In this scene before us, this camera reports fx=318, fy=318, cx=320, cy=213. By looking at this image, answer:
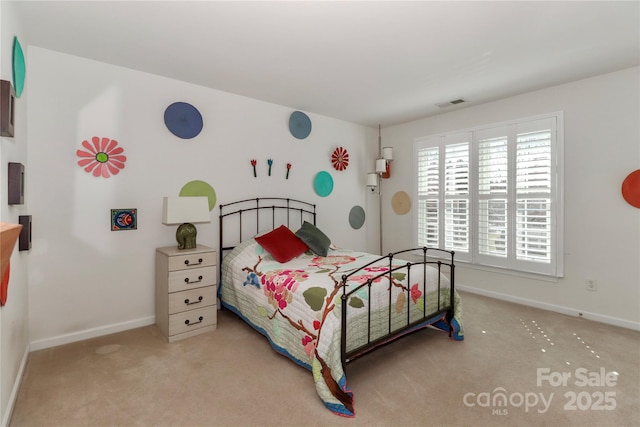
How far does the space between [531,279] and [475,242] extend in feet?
2.37

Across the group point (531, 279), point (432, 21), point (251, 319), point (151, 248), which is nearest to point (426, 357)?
point (251, 319)

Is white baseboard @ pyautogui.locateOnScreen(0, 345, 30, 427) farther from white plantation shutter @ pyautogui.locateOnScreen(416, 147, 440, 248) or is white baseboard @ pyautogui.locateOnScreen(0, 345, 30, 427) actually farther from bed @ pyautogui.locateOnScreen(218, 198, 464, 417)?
white plantation shutter @ pyautogui.locateOnScreen(416, 147, 440, 248)

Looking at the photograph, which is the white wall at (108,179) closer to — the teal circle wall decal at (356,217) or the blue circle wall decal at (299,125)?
the blue circle wall decal at (299,125)

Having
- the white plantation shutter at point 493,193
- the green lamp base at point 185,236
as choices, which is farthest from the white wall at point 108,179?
the white plantation shutter at point 493,193

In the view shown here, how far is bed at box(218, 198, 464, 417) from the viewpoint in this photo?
202 cm

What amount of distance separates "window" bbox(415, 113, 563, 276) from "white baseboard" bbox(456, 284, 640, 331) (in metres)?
0.37

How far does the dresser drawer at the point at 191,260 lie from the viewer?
2771 mm

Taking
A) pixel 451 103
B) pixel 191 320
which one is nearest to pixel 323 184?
pixel 451 103

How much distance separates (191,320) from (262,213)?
152 centimetres

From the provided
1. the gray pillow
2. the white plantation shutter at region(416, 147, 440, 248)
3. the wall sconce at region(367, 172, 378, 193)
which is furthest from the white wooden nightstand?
the white plantation shutter at region(416, 147, 440, 248)

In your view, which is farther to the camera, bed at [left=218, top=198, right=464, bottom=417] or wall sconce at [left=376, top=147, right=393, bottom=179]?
wall sconce at [left=376, top=147, right=393, bottom=179]

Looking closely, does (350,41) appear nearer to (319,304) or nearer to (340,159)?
(319,304)

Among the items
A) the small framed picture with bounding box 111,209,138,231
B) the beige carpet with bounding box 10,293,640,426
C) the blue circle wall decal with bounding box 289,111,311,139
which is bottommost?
the beige carpet with bounding box 10,293,640,426

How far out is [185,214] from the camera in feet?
9.61
